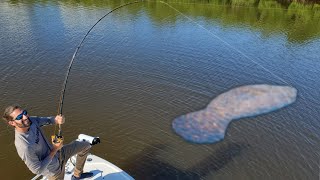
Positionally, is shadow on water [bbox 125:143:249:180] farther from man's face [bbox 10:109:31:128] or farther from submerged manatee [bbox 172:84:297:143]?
man's face [bbox 10:109:31:128]

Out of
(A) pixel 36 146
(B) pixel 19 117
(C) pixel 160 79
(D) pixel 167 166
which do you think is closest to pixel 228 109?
(C) pixel 160 79

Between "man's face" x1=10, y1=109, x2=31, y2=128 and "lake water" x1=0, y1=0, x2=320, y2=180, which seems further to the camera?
"lake water" x1=0, y1=0, x2=320, y2=180

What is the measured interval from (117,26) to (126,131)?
10713mm

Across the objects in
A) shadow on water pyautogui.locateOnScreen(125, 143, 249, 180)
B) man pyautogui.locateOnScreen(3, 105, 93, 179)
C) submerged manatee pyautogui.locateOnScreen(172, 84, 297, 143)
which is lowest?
shadow on water pyautogui.locateOnScreen(125, 143, 249, 180)

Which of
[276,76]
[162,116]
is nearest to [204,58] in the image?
[276,76]

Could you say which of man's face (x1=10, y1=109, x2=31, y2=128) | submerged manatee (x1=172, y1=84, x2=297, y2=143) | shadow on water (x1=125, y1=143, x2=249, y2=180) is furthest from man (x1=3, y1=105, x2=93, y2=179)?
submerged manatee (x1=172, y1=84, x2=297, y2=143)

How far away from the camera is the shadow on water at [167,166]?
8.05 m

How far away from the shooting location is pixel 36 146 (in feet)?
16.0

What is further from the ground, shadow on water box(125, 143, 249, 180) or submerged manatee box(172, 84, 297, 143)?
submerged manatee box(172, 84, 297, 143)

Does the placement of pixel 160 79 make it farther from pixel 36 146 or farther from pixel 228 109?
pixel 36 146

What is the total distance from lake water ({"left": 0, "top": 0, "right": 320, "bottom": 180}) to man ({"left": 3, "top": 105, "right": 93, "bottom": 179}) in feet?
8.49

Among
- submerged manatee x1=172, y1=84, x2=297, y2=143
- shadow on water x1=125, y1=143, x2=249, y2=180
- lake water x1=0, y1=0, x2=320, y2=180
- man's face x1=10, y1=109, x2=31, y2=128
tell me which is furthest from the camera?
submerged manatee x1=172, y1=84, x2=297, y2=143

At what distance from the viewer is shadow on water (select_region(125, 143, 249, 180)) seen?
26.4ft

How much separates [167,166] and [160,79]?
16.9 feet
